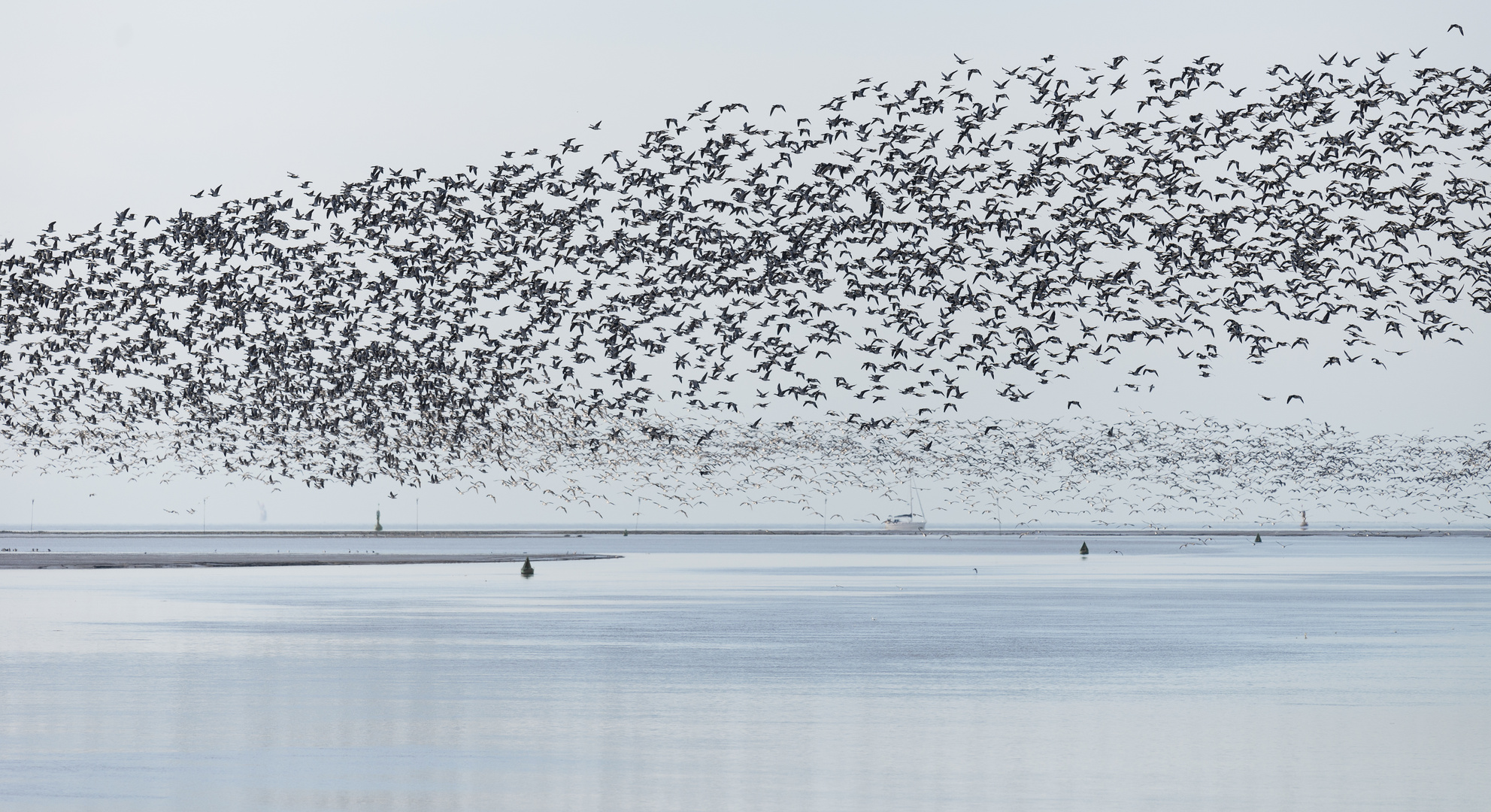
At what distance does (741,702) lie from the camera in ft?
74.8

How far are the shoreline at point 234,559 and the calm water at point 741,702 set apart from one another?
2926 cm

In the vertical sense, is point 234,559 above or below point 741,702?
above

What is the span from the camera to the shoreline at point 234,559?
252 ft

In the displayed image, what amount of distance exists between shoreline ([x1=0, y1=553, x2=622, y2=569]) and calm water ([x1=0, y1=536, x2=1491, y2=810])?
2926 cm

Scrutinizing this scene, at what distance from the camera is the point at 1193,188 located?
3797 centimetres

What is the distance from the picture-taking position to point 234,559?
8681cm

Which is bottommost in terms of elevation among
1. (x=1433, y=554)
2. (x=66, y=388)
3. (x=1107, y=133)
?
(x=1433, y=554)

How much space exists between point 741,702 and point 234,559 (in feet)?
227

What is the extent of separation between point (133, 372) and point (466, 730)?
1394 inches

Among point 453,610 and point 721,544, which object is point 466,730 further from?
point 721,544

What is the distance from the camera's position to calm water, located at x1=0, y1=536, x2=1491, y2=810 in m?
16.0

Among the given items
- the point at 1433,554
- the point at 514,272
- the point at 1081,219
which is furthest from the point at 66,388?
the point at 1433,554

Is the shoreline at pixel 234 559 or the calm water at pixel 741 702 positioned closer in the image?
the calm water at pixel 741 702

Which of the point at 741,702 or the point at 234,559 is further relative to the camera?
the point at 234,559
